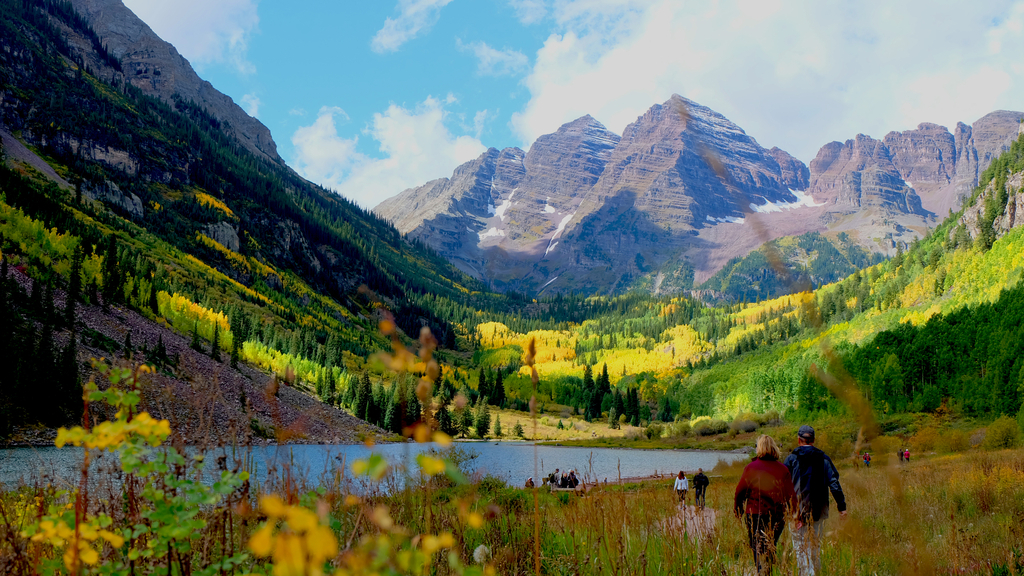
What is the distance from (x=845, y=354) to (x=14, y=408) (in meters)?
91.1

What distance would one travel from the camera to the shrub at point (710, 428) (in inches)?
3383

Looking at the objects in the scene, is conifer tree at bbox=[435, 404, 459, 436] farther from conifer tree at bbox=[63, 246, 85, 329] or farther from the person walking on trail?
conifer tree at bbox=[63, 246, 85, 329]

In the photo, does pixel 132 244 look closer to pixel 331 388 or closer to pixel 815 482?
pixel 331 388

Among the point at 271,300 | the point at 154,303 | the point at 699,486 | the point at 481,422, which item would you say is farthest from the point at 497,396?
the point at 699,486

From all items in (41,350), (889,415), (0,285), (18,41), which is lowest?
(889,415)

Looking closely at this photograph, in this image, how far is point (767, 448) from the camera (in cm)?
645

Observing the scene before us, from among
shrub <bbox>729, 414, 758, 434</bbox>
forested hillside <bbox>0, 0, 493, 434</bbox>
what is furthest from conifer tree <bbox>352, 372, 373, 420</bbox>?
Answer: shrub <bbox>729, 414, 758, 434</bbox>

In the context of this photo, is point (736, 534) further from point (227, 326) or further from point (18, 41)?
point (18, 41)

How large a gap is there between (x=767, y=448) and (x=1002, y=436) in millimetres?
42763

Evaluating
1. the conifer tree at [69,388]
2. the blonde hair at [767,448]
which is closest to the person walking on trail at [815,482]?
the blonde hair at [767,448]

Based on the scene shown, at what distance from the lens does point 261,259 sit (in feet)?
535

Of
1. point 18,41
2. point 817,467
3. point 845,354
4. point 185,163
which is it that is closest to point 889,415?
point 845,354

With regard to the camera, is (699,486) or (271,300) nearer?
(699,486)

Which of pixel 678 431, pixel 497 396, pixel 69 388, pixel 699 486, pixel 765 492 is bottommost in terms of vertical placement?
pixel 678 431
